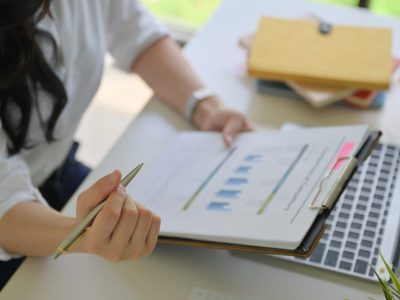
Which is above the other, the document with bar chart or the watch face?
the watch face

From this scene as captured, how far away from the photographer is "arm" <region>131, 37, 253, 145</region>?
1063 millimetres

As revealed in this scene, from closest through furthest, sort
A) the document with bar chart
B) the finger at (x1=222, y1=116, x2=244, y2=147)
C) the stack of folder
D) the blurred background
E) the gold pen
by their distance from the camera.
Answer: the gold pen, the document with bar chart, the finger at (x1=222, y1=116, x2=244, y2=147), the stack of folder, the blurred background

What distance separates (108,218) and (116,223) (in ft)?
0.05

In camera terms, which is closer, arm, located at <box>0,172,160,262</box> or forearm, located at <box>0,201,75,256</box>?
arm, located at <box>0,172,160,262</box>

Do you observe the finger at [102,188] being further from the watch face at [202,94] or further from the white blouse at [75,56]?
the watch face at [202,94]

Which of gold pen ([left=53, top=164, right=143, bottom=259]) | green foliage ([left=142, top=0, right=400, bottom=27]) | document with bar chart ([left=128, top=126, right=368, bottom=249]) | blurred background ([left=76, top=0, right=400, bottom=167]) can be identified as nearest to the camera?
gold pen ([left=53, top=164, right=143, bottom=259])

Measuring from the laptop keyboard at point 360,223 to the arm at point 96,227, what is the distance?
0.24m

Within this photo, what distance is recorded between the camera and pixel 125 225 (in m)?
0.71

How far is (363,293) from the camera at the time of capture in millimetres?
812

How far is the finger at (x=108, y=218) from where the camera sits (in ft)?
2.27

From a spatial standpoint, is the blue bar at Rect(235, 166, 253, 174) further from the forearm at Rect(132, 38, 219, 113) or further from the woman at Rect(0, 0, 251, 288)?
the forearm at Rect(132, 38, 219, 113)

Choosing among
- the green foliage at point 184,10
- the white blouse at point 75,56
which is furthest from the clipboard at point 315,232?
the green foliage at point 184,10

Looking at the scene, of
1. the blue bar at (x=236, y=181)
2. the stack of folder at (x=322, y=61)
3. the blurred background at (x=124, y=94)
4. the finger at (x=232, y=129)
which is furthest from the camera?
the blurred background at (x=124, y=94)

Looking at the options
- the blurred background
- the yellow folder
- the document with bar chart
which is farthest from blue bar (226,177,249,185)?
→ the blurred background
